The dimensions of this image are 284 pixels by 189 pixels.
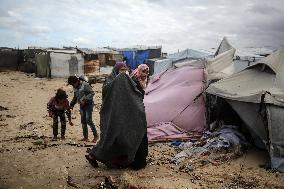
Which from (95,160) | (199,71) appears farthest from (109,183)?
(199,71)

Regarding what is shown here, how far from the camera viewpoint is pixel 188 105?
340 inches

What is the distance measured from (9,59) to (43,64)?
18.0 ft

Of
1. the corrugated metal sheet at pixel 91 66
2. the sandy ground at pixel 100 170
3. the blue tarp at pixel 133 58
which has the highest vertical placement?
the blue tarp at pixel 133 58

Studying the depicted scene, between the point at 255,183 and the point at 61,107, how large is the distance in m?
4.58

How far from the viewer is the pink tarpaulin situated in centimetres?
816

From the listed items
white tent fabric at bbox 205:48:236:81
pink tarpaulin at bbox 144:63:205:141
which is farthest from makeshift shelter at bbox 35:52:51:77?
white tent fabric at bbox 205:48:236:81

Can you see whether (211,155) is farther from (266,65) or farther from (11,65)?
(11,65)

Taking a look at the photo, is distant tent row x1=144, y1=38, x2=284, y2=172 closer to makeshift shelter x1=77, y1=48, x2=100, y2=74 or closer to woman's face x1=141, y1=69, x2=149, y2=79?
woman's face x1=141, y1=69, x2=149, y2=79

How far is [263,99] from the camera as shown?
6184 millimetres

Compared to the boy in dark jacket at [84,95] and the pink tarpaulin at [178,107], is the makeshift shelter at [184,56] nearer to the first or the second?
the pink tarpaulin at [178,107]

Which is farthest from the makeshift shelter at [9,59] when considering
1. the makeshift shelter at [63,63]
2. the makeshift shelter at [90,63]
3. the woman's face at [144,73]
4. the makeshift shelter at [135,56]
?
the woman's face at [144,73]

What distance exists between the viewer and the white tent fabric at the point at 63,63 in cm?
2270

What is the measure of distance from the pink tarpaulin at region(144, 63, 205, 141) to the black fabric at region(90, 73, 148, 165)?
7.79 feet

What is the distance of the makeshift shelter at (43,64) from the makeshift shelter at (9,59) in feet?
16.2
